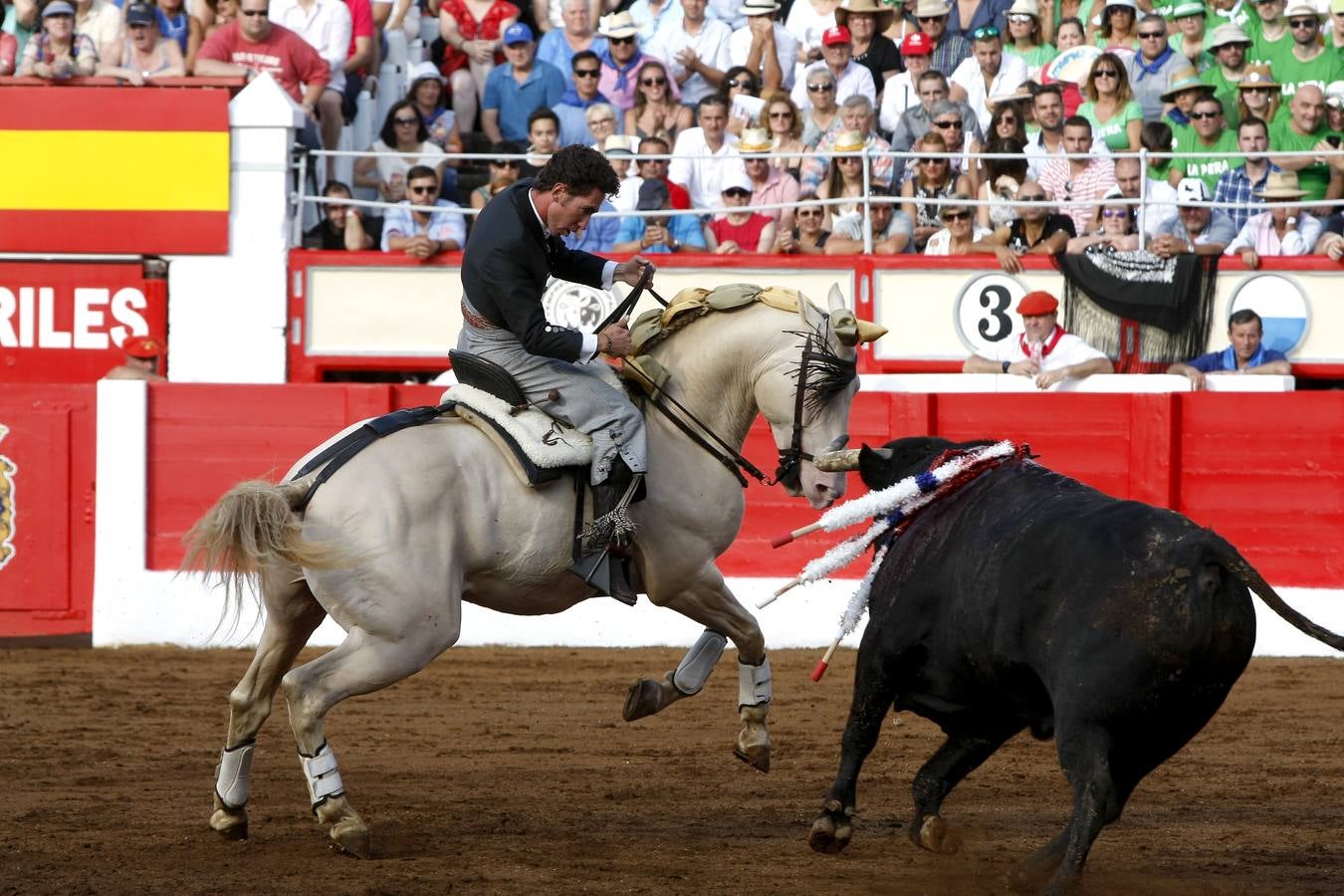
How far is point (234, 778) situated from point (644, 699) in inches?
57.5

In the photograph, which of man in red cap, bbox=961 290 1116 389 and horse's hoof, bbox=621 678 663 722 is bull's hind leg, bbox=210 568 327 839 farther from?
man in red cap, bbox=961 290 1116 389

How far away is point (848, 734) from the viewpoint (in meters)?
5.28

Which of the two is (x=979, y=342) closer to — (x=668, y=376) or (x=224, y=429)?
(x=224, y=429)

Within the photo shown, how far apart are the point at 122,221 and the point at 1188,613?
10300mm

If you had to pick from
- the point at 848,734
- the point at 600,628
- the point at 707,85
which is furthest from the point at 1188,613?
the point at 707,85

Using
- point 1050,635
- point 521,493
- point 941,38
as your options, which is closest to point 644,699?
point 521,493

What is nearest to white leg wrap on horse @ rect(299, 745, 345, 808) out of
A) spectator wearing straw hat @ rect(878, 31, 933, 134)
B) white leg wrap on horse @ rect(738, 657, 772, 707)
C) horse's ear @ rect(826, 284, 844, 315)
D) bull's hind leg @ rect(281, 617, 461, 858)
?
bull's hind leg @ rect(281, 617, 461, 858)

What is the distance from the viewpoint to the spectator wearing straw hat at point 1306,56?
12609mm

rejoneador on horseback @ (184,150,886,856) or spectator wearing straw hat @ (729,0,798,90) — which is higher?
spectator wearing straw hat @ (729,0,798,90)

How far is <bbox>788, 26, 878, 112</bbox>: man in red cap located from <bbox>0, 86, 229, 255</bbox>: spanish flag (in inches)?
164

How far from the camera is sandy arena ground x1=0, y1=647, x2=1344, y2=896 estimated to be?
541cm

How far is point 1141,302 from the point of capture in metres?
12.1

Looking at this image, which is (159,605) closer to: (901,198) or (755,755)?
(901,198)

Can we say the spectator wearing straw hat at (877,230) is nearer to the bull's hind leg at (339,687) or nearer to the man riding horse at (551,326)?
the man riding horse at (551,326)
